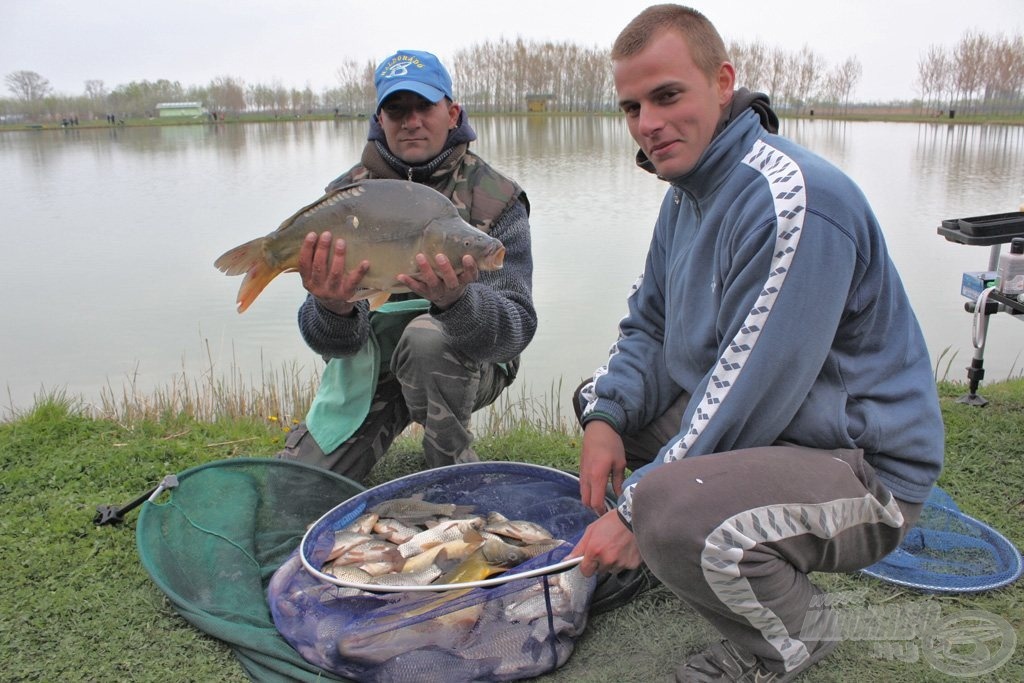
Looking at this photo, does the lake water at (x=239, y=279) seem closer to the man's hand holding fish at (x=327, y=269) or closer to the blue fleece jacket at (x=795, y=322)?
the man's hand holding fish at (x=327, y=269)

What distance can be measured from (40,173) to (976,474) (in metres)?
16.5

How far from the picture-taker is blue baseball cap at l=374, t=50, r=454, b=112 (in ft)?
7.66

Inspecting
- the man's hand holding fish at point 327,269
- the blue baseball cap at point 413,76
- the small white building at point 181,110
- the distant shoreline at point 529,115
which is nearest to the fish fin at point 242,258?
the man's hand holding fish at point 327,269

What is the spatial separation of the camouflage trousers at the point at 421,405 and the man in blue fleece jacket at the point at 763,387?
0.88 meters

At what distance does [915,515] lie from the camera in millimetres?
1531

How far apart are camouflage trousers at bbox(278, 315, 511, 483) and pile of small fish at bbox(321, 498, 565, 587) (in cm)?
39

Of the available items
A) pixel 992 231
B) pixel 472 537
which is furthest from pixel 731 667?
pixel 992 231

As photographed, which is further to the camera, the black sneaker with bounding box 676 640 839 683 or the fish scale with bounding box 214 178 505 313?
the fish scale with bounding box 214 178 505 313

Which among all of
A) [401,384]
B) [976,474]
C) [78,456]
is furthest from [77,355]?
[976,474]

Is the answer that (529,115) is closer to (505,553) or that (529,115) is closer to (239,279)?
(239,279)

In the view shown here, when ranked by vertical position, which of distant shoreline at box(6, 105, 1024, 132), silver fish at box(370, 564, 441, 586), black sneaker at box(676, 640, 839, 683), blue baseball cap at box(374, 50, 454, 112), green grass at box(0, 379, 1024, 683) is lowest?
green grass at box(0, 379, 1024, 683)

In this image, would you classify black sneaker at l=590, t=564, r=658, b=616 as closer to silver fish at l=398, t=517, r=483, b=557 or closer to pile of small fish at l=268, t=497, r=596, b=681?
pile of small fish at l=268, t=497, r=596, b=681

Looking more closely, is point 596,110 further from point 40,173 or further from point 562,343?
point 562,343

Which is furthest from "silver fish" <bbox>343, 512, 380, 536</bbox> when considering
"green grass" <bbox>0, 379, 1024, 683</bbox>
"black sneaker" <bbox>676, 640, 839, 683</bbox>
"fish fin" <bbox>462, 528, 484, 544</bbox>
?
"black sneaker" <bbox>676, 640, 839, 683</bbox>
